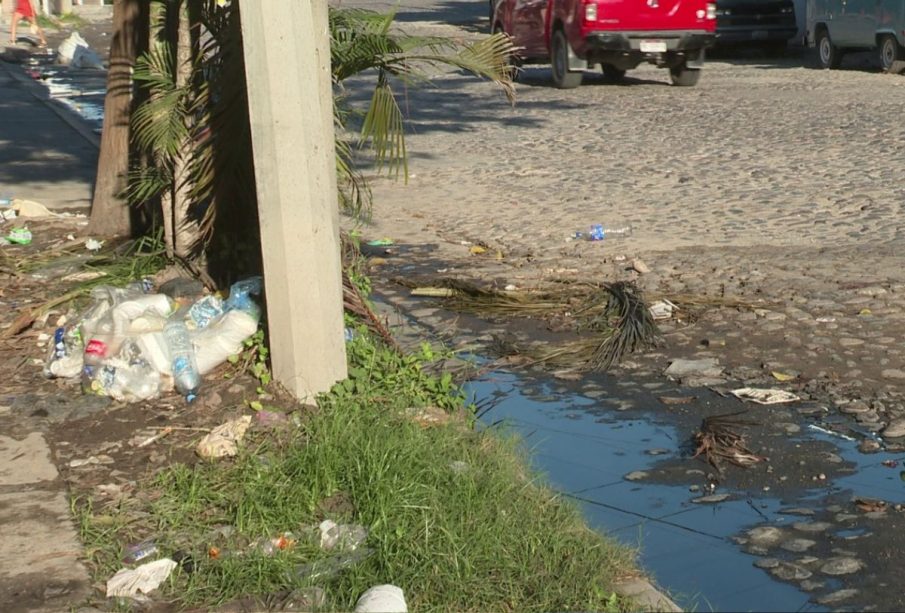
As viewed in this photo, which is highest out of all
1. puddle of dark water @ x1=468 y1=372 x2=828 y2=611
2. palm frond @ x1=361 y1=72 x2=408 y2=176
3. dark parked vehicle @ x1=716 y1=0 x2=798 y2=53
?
palm frond @ x1=361 y1=72 x2=408 y2=176

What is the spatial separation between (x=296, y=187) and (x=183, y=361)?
1.12m

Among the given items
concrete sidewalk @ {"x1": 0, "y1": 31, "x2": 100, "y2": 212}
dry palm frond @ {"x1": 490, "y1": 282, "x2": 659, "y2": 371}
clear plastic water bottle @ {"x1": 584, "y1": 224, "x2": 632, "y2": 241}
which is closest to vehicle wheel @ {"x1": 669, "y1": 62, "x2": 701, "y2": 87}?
concrete sidewalk @ {"x1": 0, "y1": 31, "x2": 100, "y2": 212}

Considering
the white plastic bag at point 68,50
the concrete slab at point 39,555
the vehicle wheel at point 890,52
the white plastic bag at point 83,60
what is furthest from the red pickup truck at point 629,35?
the concrete slab at point 39,555

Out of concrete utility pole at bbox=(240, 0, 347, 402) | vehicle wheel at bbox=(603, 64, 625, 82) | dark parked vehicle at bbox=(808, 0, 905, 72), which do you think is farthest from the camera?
vehicle wheel at bbox=(603, 64, 625, 82)

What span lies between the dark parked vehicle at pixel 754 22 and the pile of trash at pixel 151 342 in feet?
61.8

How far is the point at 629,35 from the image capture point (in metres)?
19.5

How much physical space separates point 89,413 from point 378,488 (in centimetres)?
206

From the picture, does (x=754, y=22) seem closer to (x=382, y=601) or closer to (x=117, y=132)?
(x=117, y=132)

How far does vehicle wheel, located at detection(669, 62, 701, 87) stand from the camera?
20.0 meters

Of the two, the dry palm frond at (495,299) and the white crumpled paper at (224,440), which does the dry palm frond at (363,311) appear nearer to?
the dry palm frond at (495,299)

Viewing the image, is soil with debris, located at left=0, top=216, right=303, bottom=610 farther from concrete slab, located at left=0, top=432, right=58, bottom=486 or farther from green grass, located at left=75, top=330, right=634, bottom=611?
green grass, located at left=75, top=330, right=634, bottom=611

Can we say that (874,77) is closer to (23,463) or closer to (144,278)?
(144,278)

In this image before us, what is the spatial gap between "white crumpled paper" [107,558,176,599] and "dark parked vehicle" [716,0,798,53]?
21321 mm

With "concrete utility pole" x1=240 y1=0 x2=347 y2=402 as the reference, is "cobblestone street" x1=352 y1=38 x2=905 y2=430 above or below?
below
